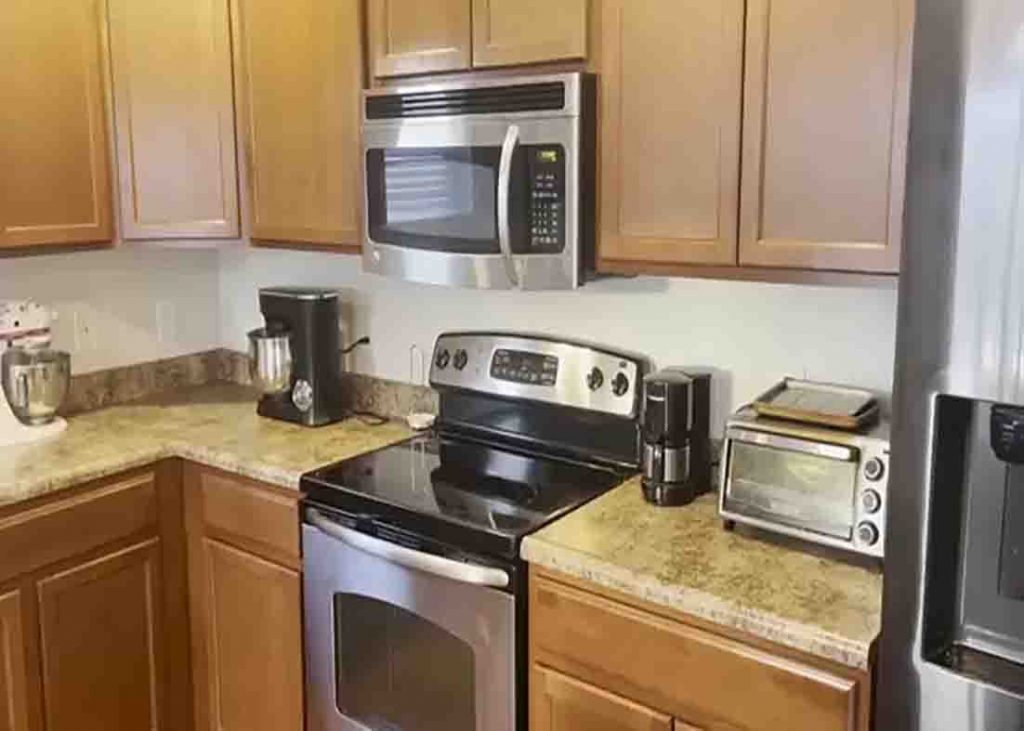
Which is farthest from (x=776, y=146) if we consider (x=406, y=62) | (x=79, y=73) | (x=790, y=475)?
(x=79, y=73)

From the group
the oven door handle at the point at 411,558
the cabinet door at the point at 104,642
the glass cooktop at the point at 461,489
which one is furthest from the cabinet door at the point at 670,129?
the cabinet door at the point at 104,642

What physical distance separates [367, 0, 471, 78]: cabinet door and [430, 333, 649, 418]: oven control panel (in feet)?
2.23

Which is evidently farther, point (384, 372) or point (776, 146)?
point (384, 372)

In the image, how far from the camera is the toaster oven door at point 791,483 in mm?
1830

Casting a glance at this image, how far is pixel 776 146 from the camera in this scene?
1837 millimetres

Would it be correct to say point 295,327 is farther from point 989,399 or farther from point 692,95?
point 989,399

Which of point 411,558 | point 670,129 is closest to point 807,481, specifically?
point 670,129

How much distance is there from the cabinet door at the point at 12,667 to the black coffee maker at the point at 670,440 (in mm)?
1398

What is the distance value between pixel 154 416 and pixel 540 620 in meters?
1.41

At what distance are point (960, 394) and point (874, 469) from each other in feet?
1.62

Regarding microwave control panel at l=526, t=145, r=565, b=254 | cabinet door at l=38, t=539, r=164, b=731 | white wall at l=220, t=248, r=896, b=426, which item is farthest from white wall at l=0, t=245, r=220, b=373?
microwave control panel at l=526, t=145, r=565, b=254

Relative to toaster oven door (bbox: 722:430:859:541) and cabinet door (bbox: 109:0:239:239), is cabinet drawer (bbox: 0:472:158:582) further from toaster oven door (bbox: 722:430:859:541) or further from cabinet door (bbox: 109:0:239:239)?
toaster oven door (bbox: 722:430:859:541)

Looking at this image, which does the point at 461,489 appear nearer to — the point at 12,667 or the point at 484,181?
the point at 484,181

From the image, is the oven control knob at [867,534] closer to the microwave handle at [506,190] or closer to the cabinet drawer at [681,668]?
the cabinet drawer at [681,668]
